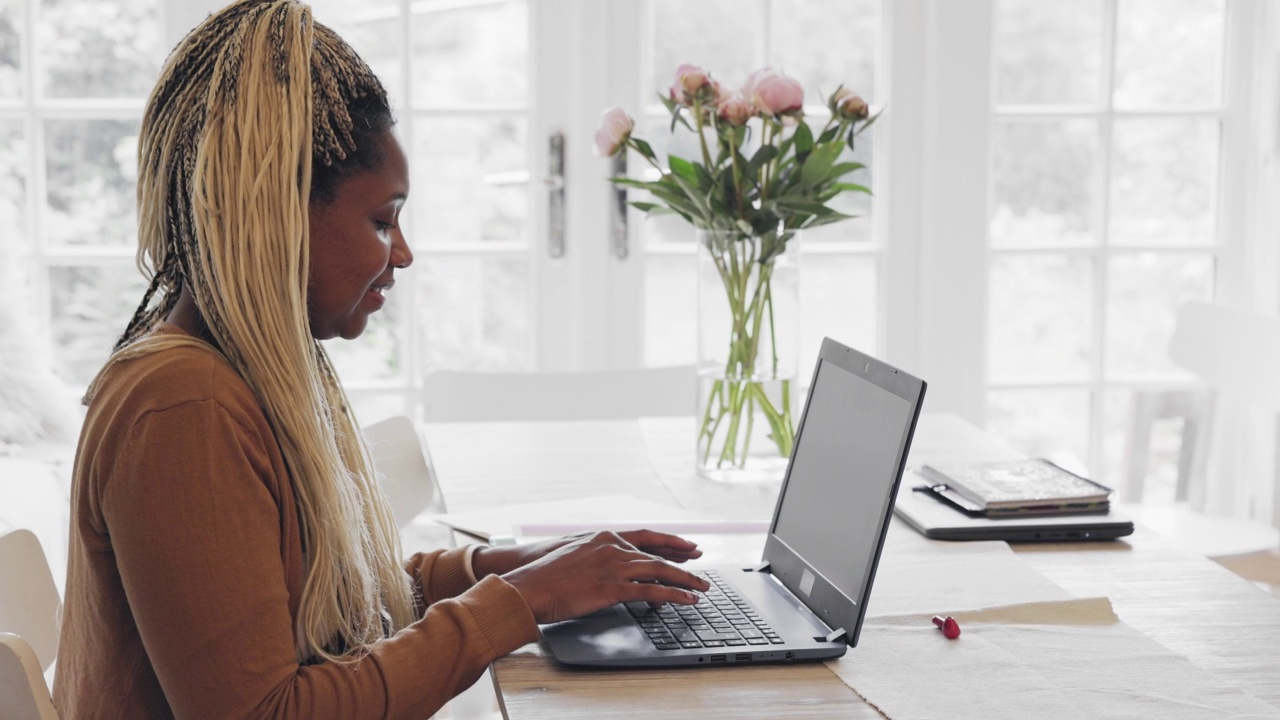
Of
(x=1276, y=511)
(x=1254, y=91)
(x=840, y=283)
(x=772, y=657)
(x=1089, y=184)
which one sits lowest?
(x=1276, y=511)

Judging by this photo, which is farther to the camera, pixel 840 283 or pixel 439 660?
pixel 840 283

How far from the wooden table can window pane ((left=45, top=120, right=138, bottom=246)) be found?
124 cm

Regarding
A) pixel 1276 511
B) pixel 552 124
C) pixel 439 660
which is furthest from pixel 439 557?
pixel 1276 511

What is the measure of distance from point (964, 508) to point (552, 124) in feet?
5.67

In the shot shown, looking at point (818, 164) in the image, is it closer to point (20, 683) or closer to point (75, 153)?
point (20, 683)

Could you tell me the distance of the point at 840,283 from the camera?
3.13m

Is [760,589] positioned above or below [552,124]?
below

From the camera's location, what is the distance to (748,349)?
1761mm

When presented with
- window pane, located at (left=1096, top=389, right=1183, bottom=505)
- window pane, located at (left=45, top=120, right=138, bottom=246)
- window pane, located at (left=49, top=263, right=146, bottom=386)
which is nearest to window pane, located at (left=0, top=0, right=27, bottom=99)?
window pane, located at (left=45, top=120, right=138, bottom=246)

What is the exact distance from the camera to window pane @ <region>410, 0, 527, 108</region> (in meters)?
2.97

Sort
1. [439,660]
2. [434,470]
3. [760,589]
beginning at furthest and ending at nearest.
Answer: [434,470] < [760,589] < [439,660]

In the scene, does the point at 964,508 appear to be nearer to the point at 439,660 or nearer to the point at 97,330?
the point at 439,660

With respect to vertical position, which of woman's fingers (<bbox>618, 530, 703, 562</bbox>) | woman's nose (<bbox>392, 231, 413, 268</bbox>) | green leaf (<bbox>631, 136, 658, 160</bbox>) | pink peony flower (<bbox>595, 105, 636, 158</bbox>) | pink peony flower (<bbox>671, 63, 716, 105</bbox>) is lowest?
woman's fingers (<bbox>618, 530, 703, 562</bbox>)

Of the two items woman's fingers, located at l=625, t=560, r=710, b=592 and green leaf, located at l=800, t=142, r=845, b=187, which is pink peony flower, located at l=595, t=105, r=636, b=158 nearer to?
green leaf, located at l=800, t=142, r=845, b=187
